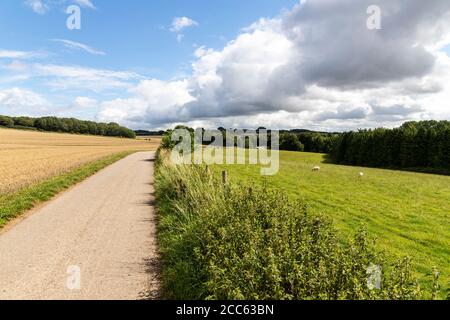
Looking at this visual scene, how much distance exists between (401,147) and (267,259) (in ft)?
247

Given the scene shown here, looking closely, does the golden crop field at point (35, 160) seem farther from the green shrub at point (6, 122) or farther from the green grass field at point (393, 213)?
the green shrub at point (6, 122)

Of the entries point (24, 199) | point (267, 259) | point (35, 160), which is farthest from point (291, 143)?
point (267, 259)

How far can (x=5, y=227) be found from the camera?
1138 centimetres

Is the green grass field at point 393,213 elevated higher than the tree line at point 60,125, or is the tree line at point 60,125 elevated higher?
the tree line at point 60,125

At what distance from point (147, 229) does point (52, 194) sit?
8677 millimetres

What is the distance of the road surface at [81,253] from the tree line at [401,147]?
66.9 m

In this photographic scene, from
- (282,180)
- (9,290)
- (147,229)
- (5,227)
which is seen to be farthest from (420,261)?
(282,180)

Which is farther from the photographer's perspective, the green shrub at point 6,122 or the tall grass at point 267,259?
the green shrub at point 6,122

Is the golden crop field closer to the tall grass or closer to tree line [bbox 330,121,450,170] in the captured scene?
the tall grass

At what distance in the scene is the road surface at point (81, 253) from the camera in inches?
267

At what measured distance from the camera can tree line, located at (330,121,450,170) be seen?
214 feet

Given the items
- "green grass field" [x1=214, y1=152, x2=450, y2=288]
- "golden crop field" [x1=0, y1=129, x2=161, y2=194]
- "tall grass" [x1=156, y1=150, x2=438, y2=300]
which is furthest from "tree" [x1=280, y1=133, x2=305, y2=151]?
"tall grass" [x1=156, y1=150, x2=438, y2=300]

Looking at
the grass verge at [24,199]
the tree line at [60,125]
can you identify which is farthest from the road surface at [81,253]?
the tree line at [60,125]
